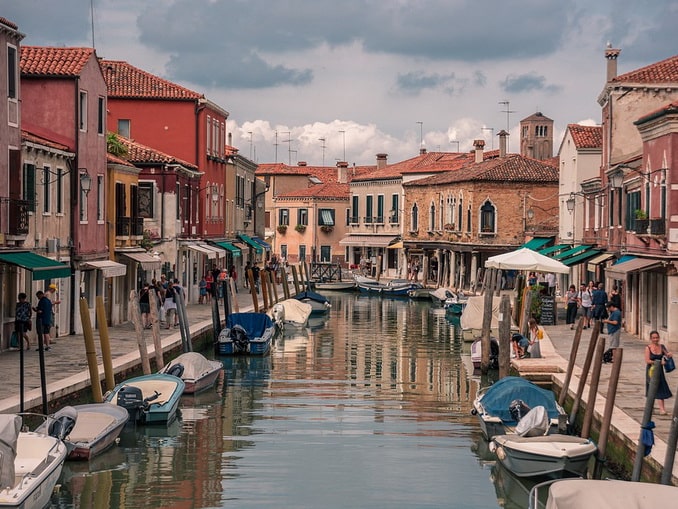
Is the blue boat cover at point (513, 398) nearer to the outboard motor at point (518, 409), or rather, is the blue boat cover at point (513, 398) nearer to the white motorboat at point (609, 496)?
the outboard motor at point (518, 409)

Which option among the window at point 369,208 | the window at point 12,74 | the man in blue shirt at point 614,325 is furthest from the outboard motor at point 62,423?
the window at point 369,208

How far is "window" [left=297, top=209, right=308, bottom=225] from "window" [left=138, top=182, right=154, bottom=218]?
154ft

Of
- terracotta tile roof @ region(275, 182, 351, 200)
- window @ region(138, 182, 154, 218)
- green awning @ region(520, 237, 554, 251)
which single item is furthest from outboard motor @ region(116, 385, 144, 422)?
terracotta tile roof @ region(275, 182, 351, 200)

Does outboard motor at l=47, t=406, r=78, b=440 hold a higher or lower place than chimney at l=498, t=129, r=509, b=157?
lower

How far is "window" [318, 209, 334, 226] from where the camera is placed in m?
89.8

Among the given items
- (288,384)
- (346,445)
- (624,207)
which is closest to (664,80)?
(624,207)

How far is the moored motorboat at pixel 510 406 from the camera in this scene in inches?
818

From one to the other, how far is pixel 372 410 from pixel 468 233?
133ft

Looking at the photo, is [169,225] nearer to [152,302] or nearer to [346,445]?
[152,302]

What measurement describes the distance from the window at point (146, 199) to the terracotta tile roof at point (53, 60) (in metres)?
7.47

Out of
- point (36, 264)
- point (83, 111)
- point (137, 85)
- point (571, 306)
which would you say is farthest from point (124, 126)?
point (36, 264)

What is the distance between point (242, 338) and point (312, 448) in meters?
14.1

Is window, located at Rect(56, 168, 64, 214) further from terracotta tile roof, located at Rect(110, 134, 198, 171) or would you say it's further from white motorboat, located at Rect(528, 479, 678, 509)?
white motorboat, located at Rect(528, 479, 678, 509)

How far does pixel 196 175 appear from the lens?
159 ft
